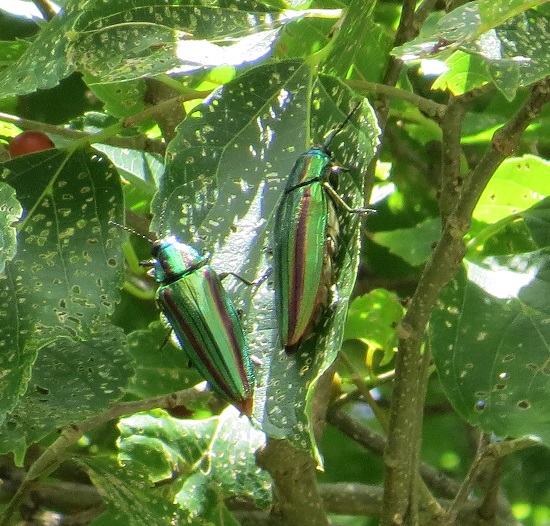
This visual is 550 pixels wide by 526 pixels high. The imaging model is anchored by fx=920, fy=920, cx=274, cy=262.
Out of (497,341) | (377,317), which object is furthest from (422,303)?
(377,317)

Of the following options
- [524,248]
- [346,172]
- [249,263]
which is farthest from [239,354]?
[524,248]

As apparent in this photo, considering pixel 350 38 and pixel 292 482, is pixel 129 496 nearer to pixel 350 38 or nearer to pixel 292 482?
pixel 292 482

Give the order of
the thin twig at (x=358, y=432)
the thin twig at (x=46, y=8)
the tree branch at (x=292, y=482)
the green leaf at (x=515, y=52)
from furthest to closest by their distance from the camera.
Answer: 1. the thin twig at (x=358, y=432)
2. the thin twig at (x=46, y=8)
3. the tree branch at (x=292, y=482)
4. the green leaf at (x=515, y=52)

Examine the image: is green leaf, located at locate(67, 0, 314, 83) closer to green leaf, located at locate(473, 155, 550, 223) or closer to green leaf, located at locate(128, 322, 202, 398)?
green leaf, located at locate(473, 155, 550, 223)

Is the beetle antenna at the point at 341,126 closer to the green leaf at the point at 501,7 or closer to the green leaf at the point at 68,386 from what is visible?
the green leaf at the point at 501,7

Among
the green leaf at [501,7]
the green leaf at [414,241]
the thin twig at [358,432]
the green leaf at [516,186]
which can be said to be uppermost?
the green leaf at [501,7]

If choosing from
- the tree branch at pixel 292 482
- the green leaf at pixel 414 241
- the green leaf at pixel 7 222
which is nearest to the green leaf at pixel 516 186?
the green leaf at pixel 414 241
